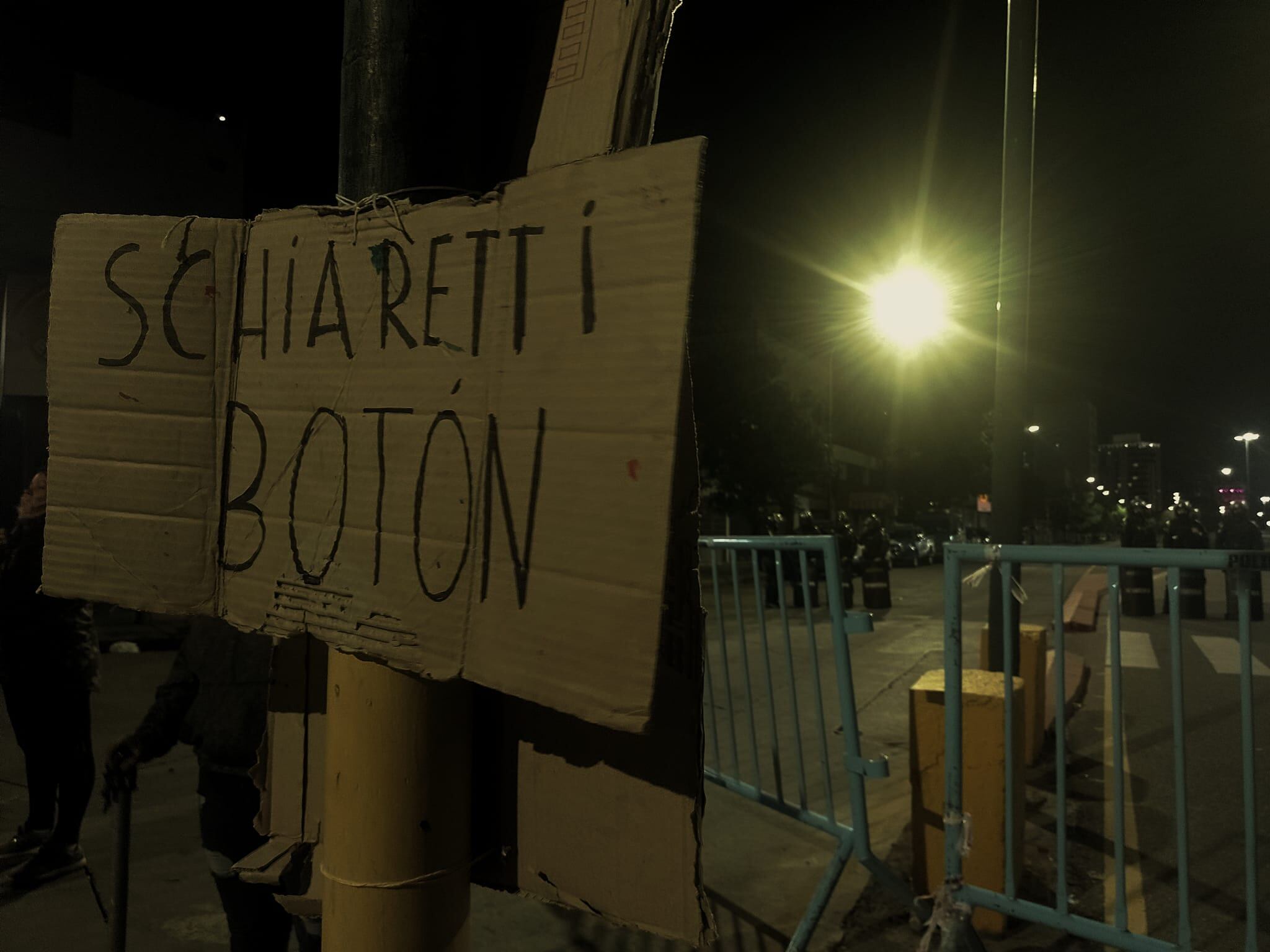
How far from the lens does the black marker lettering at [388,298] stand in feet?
4.49

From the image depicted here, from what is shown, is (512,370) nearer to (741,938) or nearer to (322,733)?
(322,733)

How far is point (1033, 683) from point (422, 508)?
228 inches

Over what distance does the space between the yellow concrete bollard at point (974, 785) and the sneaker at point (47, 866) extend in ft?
13.2

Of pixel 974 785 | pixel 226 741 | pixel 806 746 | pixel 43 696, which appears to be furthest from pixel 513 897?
pixel 806 746

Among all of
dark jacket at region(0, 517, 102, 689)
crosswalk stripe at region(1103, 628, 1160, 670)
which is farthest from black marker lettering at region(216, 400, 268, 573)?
crosswalk stripe at region(1103, 628, 1160, 670)

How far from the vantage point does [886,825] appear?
5.18 meters

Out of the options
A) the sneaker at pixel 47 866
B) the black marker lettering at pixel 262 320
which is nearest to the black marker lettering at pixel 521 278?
the black marker lettering at pixel 262 320

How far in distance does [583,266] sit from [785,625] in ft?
8.95

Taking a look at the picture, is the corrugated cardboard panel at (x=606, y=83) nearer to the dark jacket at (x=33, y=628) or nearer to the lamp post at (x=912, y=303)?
the dark jacket at (x=33, y=628)

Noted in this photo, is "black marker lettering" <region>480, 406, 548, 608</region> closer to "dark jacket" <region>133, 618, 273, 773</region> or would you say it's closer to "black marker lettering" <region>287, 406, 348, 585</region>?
"black marker lettering" <region>287, 406, 348, 585</region>

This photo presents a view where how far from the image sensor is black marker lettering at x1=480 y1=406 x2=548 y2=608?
1224mm

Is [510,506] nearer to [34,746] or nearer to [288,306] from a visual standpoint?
[288,306]

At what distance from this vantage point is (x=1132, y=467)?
159 m

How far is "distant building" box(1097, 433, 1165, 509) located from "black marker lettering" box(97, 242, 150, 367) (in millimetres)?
164477
